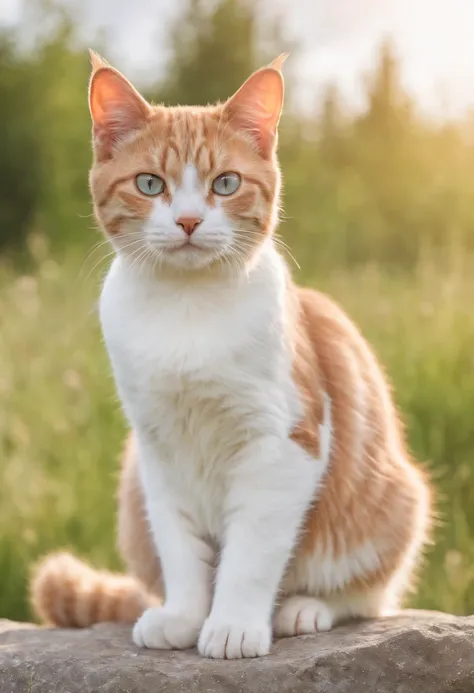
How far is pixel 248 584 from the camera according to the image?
1.96m

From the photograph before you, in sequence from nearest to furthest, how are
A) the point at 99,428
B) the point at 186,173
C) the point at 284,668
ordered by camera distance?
the point at 284,668 < the point at 186,173 < the point at 99,428

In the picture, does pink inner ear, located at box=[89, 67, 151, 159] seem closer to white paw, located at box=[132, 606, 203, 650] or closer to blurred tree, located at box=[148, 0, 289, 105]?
white paw, located at box=[132, 606, 203, 650]

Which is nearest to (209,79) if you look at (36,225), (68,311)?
(36,225)

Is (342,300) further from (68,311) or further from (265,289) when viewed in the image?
(265,289)

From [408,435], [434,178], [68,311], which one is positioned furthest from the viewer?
[434,178]

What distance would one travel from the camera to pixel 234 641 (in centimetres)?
192

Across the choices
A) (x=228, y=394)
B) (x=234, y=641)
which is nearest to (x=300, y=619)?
(x=234, y=641)

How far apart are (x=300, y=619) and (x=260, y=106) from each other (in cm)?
121

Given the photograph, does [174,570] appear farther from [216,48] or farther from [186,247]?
[216,48]

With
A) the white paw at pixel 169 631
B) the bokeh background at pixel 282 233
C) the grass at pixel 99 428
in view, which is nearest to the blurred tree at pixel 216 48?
the bokeh background at pixel 282 233

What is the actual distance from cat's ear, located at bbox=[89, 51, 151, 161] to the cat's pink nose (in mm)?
333

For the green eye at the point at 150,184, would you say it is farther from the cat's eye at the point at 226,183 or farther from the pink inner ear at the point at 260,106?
the pink inner ear at the point at 260,106

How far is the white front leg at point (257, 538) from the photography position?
1951 millimetres

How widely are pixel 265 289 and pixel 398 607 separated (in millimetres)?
1073
